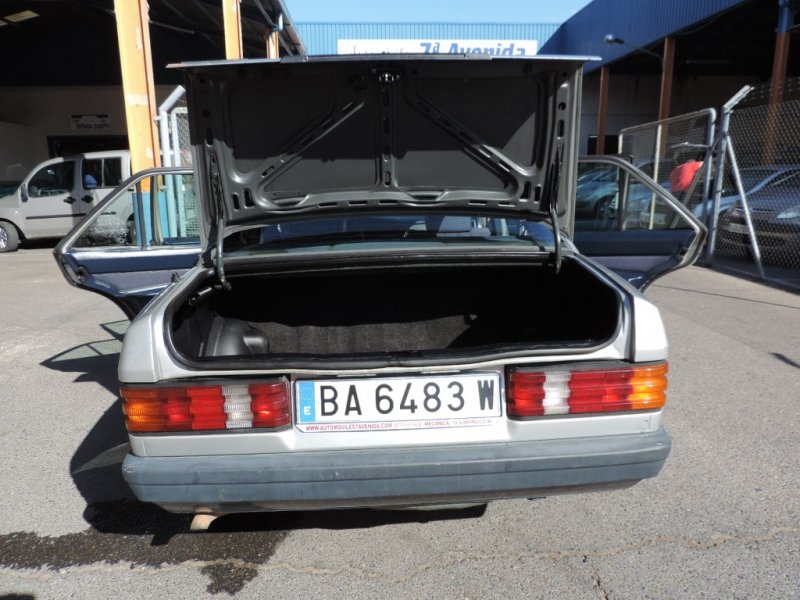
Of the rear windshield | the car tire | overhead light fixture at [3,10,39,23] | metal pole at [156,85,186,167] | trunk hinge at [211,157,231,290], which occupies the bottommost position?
the car tire

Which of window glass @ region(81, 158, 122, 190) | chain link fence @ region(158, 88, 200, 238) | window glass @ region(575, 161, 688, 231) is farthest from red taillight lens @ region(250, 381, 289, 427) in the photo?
window glass @ region(81, 158, 122, 190)

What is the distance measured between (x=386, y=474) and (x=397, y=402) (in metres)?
0.23

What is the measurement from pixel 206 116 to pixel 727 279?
7360 mm

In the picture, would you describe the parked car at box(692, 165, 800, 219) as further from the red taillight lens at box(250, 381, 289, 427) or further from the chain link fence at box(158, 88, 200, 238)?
the red taillight lens at box(250, 381, 289, 427)

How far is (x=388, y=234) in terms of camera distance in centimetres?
288

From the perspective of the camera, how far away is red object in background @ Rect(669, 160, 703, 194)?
28.2 ft

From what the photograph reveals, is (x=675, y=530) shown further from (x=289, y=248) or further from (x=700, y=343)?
(x=700, y=343)

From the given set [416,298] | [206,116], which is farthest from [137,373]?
[416,298]

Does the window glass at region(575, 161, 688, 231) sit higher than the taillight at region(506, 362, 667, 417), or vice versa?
the window glass at region(575, 161, 688, 231)

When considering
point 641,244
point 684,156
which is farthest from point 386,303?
point 684,156

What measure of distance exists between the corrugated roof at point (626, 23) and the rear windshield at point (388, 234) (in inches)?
566

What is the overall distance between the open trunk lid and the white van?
30.7 ft

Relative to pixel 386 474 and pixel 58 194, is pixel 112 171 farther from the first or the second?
pixel 386 474

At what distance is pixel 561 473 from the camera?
A: 6.22ft
